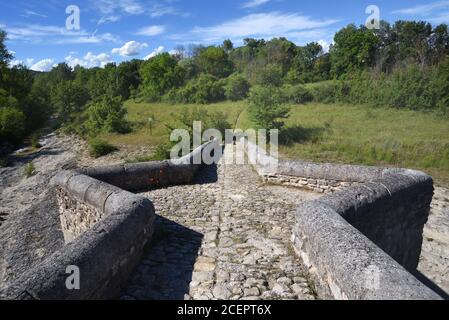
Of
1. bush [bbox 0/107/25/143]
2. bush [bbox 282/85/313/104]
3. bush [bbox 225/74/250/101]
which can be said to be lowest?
bush [bbox 0/107/25/143]

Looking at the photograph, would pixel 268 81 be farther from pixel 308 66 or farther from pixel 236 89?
pixel 308 66

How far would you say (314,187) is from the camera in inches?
291

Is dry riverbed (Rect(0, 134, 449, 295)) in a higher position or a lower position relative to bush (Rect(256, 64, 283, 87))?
lower

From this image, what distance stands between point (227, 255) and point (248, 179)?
4299 millimetres

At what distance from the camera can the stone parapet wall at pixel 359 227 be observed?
2.87 metres

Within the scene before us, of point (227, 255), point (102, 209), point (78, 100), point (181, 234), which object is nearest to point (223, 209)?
point (181, 234)

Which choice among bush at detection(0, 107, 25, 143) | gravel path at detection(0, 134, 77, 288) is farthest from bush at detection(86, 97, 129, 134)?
bush at detection(0, 107, 25, 143)

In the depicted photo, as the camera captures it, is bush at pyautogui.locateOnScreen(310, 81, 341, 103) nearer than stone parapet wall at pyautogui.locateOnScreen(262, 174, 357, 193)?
No

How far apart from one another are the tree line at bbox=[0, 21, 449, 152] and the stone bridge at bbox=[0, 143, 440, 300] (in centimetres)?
1083

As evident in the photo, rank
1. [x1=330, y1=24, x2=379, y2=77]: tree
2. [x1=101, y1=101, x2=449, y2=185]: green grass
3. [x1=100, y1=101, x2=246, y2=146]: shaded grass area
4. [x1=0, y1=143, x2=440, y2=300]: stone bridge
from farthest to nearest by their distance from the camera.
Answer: [x1=330, y1=24, x2=379, y2=77]: tree → [x1=100, y1=101, x2=246, y2=146]: shaded grass area → [x1=101, y1=101, x2=449, y2=185]: green grass → [x1=0, y1=143, x2=440, y2=300]: stone bridge

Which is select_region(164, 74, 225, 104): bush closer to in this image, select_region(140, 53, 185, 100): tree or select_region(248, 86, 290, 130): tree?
select_region(140, 53, 185, 100): tree

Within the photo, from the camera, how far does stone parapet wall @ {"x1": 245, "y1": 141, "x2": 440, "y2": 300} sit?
9.43 feet

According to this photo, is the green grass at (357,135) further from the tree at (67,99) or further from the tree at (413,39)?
the tree at (413,39)
